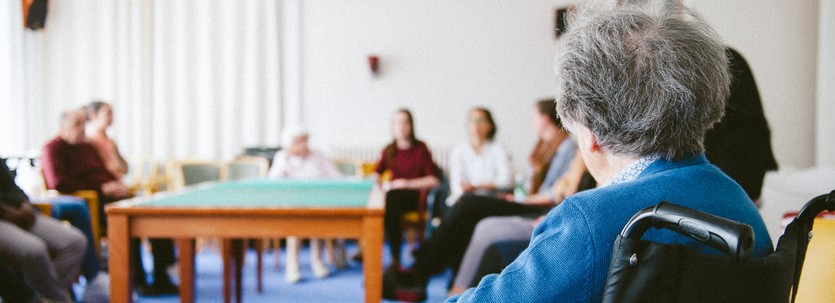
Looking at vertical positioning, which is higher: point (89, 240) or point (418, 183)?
point (418, 183)

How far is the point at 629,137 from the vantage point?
896 mm

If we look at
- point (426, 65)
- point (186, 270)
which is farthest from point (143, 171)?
point (186, 270)

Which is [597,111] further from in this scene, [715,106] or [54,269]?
[54,269]

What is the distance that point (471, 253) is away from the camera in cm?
274

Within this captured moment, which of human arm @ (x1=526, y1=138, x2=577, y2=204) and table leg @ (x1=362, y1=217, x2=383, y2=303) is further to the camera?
human arm @ (x1=526, y1=138, x2=577, y2=204)

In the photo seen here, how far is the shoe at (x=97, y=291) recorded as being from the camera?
305cm

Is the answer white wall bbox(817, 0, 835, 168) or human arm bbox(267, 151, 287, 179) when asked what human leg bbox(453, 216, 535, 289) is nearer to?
human arm bbox(267, 151, 287, 179)

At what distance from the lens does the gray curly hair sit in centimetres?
85

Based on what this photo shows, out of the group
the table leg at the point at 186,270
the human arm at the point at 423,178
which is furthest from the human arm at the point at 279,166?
the table leg at the point at 186,270

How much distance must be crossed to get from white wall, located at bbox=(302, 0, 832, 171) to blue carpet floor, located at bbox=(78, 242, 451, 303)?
2.17 meters

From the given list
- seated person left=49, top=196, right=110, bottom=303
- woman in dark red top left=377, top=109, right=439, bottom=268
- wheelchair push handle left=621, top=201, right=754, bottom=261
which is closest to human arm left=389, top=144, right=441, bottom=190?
woman in dark red top left=377, top=109, right=439, bottom=268

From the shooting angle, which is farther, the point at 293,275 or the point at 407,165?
→ the point at 407,165

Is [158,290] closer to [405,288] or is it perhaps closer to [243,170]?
[243,170]

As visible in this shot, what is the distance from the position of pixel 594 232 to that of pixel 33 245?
245cm
